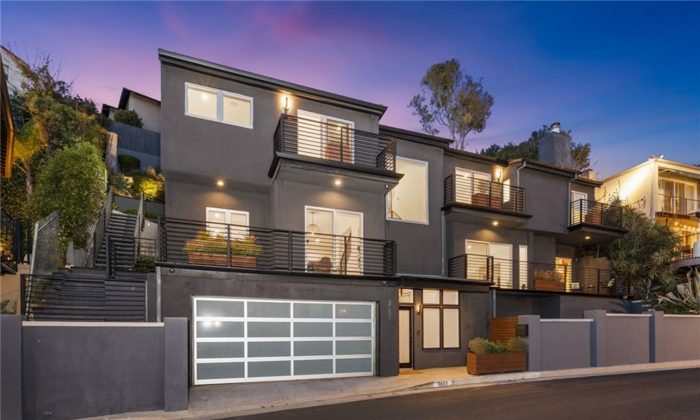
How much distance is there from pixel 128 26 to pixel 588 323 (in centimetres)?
2042

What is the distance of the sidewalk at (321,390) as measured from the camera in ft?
29.8

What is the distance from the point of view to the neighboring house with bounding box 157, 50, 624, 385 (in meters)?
11.9

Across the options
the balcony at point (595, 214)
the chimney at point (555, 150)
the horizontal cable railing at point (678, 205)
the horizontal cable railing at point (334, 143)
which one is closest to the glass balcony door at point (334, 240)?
the horizontal cable railing at point (334, 143)

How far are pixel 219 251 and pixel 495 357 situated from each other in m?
9.16

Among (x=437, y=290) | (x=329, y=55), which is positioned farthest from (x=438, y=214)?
(x=329, y=55)

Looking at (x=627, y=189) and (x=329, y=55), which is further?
(x=627, y=189)

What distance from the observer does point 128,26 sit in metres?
16.0

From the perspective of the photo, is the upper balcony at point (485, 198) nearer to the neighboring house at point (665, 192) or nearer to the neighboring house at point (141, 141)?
the neighboring house at point (665, 192)

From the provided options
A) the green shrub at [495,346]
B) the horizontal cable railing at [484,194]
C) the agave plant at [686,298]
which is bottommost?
the green shrub at [495,346]

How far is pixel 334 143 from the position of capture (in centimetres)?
1518

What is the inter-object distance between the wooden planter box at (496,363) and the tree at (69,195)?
13762 mm

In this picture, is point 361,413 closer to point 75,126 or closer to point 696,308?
point 696,308

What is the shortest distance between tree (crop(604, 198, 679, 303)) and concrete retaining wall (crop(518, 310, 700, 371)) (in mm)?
3537

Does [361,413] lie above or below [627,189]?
below
